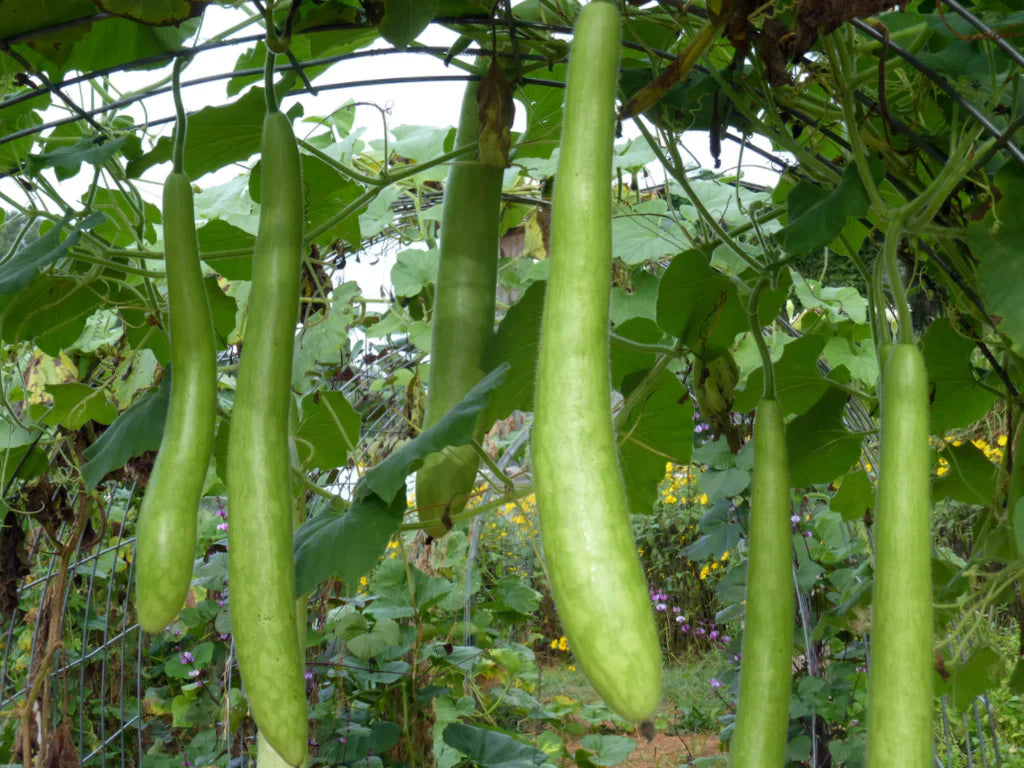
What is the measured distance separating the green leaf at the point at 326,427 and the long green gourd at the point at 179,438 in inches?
29.4

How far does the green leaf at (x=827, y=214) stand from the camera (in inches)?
37.3

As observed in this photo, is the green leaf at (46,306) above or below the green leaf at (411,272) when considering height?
below

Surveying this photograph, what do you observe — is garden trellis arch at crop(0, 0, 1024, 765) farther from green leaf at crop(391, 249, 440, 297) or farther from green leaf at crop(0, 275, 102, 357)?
green leaf at crop(391, 249, 440, 297)

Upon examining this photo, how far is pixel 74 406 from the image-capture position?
6.82 ft

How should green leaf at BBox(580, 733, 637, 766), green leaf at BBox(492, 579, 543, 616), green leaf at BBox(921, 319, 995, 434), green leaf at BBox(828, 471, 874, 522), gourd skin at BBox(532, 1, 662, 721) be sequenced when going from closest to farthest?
gourd skin at BBox(532, 1, 662, 721) → green leaf at BBox(921, 319, 995, 434) → green leaf at BBox(828, 471, 874, 522) → green leaf at BBox(580, 733, 637, 766) → green leaf at BBox(492, 579, 543, 616)

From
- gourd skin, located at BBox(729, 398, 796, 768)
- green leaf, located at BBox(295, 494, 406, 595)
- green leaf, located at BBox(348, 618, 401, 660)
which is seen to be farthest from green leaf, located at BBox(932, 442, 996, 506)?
green leaf, located at BBox(348, 618, 401, 660)

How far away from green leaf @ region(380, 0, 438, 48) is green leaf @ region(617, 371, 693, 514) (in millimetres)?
671

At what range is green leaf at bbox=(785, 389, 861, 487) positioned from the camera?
138cm

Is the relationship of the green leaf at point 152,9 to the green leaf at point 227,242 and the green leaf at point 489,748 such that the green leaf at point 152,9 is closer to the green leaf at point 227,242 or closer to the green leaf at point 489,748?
the green leaf at point 227,242

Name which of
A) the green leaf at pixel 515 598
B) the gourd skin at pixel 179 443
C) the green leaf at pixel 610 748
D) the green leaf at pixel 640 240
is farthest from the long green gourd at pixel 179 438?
the green leaf at pixel 515 598

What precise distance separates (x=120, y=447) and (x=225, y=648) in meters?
2.46

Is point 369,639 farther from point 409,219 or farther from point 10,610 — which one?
point 409,219

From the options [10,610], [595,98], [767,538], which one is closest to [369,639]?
[10,610]

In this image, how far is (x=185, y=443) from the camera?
0.71 metres
